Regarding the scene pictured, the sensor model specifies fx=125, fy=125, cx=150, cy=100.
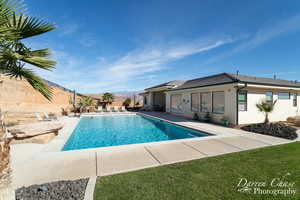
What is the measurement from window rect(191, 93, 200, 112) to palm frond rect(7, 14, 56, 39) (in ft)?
40.4

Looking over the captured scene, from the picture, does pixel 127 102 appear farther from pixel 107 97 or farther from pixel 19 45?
pixel 19 45

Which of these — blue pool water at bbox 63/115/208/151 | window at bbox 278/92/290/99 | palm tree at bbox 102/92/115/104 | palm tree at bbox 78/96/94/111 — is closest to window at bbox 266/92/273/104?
window at bbox 278/92/290/99

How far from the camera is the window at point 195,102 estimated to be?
1255cm

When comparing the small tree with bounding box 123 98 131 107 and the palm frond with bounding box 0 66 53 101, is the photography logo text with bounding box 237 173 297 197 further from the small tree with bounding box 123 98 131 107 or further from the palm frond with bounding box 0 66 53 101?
the small tree with bounding box 123 98 131 107

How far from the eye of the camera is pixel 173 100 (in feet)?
55.7

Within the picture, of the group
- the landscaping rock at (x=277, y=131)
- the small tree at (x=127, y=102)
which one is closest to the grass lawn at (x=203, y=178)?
the landscaping rock at (x=277, y=131)

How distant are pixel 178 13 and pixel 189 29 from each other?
7.33ft

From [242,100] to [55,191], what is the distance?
11.3m

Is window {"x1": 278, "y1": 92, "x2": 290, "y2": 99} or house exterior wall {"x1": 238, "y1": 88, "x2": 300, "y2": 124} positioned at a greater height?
window {"x1": 278, "y1": 92, "x2": 290, "y2": 99}

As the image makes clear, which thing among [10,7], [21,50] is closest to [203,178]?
[21,50]

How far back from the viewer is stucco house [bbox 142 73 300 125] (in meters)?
9.27

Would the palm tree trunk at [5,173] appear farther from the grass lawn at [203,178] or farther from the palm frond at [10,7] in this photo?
the palm frond at [10,7]

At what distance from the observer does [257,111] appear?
9.99m

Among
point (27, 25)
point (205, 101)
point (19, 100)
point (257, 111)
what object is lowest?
point (257, 111)
